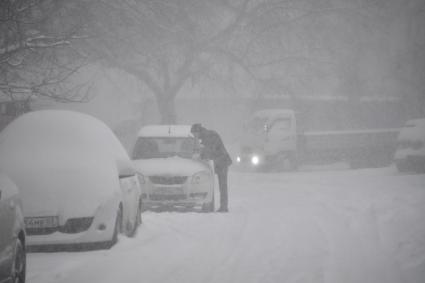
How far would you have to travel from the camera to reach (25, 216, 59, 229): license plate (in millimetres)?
Answer: 7543

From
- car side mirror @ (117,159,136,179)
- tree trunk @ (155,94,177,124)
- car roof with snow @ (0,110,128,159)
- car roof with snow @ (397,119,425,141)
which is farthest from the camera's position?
tree trunk @ (155,94,177,124)

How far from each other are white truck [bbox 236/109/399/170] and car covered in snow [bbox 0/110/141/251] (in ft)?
54.8

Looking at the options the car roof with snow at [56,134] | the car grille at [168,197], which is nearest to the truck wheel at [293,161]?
the car grille at [168,197]

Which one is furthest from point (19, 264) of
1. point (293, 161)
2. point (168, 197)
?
point (293, 161)

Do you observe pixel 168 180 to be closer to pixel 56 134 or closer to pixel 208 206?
pixel 208 206

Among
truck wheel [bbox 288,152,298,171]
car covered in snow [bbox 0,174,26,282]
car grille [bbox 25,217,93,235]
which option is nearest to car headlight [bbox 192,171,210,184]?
car grille [bbox 25,217,93,235]

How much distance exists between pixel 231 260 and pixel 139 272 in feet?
4.18

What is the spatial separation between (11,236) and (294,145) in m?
20.8

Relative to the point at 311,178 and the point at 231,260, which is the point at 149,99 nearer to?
the point at 311,178

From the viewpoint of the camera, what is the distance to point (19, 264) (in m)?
5.87

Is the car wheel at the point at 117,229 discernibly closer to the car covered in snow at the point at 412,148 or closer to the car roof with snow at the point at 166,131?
the car roof with snow at the point at 166,131

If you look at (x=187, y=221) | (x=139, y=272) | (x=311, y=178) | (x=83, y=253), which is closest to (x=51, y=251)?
(x=83, y=253)

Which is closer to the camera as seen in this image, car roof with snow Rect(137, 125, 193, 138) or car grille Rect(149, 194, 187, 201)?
car grille Rect(149, 194, 187, 201)

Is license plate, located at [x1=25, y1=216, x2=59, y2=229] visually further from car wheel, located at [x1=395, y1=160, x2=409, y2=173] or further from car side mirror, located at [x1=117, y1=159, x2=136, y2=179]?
car wheel, located at [x1=395, y1=160, x2=409, y2=173]
